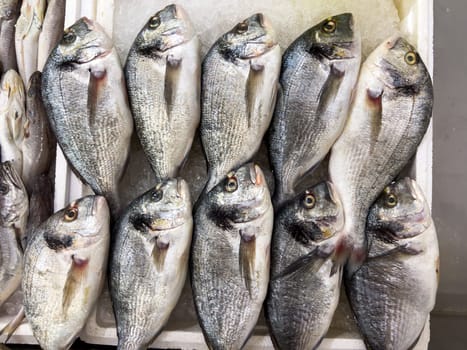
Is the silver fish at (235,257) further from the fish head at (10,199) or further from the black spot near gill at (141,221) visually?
the fish head at (10,199)

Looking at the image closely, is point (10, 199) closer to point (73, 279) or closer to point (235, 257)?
point (73, 279)

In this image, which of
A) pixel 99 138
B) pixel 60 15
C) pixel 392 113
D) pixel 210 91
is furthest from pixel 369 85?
pixel 60 15

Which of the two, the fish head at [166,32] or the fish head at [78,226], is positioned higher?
the fish head at [166,32]

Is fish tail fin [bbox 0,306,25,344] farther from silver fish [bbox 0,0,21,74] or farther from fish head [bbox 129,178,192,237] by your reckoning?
silver fish [bbox 0,0,21,74]

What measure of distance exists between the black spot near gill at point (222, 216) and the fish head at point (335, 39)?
1.89 ft

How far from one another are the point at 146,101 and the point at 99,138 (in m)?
0.19

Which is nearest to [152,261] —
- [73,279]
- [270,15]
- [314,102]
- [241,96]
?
[73,279]

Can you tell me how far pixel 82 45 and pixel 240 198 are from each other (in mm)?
728

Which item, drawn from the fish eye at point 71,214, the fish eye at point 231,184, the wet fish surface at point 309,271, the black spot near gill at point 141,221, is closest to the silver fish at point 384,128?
the wet fish surface at point 309,271

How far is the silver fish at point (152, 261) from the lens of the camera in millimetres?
1557

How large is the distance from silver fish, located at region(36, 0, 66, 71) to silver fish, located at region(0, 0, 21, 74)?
0.15 metres

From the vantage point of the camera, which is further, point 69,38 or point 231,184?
point 69,38

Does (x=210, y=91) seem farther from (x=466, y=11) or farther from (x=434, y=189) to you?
(x=466, y=11)

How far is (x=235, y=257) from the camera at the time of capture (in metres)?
1.54
